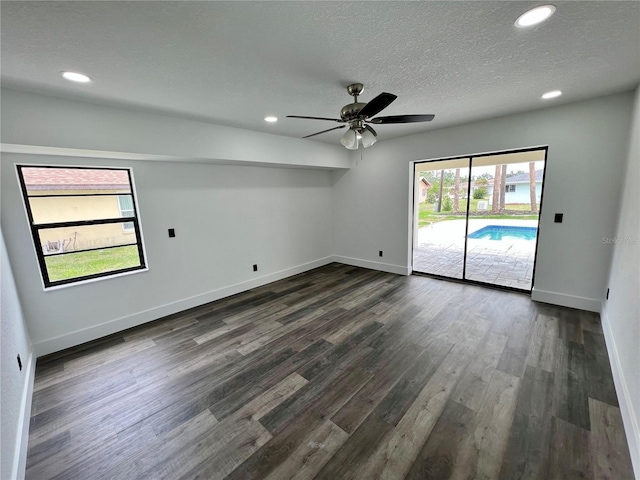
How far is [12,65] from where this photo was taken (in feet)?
6.07

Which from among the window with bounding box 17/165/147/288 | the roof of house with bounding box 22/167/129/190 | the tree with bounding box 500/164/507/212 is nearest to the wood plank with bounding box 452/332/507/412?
the tree with bounding box 500/164/507/212

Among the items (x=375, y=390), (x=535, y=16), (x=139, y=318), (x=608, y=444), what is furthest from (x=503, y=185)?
(x=139, y=318)

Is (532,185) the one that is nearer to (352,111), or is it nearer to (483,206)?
(483,206)

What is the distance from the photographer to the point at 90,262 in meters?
3.11

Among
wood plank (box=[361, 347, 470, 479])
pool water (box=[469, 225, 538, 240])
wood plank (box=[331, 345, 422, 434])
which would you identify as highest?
pool water (box=[469, 225, 538, 240])

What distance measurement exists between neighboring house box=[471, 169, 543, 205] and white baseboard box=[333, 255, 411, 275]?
183 cm

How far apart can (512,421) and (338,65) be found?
2921 mm

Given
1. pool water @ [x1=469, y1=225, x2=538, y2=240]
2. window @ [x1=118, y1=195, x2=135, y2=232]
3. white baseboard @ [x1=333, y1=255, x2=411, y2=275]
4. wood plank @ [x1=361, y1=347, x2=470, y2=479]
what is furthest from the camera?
pool water @ [x1=469, y1=225, x2=538, y2=240]

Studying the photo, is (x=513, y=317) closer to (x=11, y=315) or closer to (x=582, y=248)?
(x=582, y=248)

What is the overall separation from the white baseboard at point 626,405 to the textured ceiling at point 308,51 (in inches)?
96.7

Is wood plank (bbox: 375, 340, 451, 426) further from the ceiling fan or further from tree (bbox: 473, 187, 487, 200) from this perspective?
tree (bbox: 473, 187, 487, 200)

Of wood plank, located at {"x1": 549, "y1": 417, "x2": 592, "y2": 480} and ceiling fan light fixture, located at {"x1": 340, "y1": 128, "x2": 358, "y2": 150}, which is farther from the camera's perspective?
ceiling fan light fixture, located at {"x1": 340, "y1": 128, "x2": 358, "y2": 150}

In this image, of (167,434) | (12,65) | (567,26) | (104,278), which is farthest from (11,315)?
(567,26)

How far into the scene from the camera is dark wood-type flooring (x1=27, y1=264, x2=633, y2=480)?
160cm
